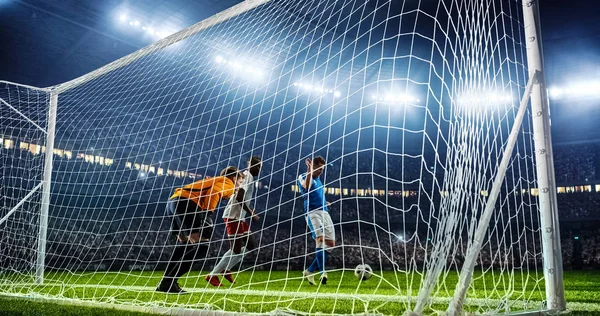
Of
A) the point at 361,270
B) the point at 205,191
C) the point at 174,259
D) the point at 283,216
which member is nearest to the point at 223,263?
the point at 174,259

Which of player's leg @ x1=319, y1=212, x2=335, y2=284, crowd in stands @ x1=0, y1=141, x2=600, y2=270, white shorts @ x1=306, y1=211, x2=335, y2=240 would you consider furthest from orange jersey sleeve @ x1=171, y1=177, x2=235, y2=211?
crowd in stands @ x1=0, y1=141, x2=600, y2=270

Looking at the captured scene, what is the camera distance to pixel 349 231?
64.4 ft

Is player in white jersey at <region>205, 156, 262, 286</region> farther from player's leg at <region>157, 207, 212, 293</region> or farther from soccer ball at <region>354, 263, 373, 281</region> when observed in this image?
soccer ball at <region>354, 263, 373, 281</region>

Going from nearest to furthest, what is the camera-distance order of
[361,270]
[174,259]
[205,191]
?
[361,270], [174,259], [205,191]

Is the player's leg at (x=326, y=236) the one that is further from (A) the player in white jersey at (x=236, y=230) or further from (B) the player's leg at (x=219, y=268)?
(B) the player's leg at (x=219, y=268)

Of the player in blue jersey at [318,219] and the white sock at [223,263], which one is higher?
the player in blue jersey at [318,219]

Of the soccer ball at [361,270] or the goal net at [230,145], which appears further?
the goal net at [230,145]

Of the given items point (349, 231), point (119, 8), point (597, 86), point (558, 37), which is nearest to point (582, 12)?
point (558, 37)

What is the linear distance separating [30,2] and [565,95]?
18.5 meters

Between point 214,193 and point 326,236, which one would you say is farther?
point 326,236

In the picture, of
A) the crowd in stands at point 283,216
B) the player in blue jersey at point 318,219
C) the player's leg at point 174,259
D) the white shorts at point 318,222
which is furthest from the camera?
the crowd in stands at point 283,216

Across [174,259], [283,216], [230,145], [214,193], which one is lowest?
[174,259]

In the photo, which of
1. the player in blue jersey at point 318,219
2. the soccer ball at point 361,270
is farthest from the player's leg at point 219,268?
the soccer ball at point 361,270

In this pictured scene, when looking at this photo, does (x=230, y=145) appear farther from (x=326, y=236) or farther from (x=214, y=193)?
(x=214, y=193)
